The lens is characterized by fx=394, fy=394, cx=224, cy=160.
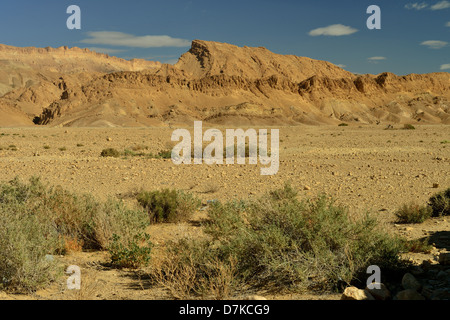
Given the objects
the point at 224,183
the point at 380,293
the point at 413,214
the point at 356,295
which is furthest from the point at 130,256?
the point at 224,183

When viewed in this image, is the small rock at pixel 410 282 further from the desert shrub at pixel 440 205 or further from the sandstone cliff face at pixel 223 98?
the sandstone cliff face at pixel 223 98

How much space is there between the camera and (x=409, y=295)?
380 centimetres

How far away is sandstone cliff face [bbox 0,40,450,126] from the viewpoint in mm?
75062

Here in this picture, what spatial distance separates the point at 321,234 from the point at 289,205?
1.86 feet

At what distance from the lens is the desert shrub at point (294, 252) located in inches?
173

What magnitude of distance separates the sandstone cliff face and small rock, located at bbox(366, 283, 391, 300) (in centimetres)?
6342

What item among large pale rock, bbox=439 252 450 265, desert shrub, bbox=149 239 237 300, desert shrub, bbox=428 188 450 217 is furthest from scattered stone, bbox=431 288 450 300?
desert shrub, bbox=428 188 450 217

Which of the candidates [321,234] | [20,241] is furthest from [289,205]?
[20,241]

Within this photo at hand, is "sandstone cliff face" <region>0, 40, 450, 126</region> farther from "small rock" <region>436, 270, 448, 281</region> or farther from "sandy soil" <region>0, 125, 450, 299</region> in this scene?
"small rock" <region>436, 270, 448, 281</region>

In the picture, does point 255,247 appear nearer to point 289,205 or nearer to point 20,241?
point 289,205

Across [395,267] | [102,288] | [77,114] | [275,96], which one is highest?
[275,96]

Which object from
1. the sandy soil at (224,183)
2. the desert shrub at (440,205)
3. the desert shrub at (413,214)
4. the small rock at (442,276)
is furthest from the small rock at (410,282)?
the desert shrub at (440,205)
